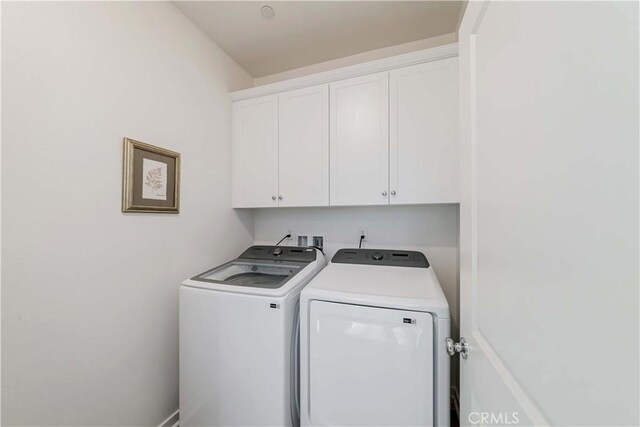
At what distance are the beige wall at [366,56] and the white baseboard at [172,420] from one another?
2.72 meters

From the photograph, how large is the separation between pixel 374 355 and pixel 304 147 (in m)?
1.40

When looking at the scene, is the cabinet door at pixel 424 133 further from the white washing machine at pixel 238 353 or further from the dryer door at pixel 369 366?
the white washing machine at pixel 238 353

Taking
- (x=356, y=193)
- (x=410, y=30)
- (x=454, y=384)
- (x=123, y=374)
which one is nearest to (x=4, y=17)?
(x=123, y=374)

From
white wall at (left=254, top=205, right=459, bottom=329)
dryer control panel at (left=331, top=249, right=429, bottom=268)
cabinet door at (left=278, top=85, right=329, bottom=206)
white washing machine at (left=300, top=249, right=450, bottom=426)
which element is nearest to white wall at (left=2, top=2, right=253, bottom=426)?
cabinet door at (left=278, top=85, right=329, bottom=206)

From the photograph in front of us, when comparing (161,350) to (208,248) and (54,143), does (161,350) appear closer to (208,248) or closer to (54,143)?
(208,248)

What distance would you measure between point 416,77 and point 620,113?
57.9 inches

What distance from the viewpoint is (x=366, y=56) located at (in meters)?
2.01

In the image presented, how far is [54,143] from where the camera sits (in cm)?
98

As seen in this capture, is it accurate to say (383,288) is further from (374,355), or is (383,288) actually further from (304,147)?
(304,147)

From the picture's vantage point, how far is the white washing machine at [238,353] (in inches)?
45.6

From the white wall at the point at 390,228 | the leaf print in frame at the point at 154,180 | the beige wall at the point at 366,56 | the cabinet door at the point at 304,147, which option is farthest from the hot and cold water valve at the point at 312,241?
the beige wall at the point at 366,56

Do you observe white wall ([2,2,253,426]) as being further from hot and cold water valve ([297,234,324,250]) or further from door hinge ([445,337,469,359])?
door hinge ([445,337,469,359])

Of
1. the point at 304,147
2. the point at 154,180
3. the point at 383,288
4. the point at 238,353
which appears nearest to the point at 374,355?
the point at 383,288

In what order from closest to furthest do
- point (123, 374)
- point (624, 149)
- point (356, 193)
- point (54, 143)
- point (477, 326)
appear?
point (624, 149) → point (477, 326) → point (54, 143) → point (123, 374) → point (356, 193)
